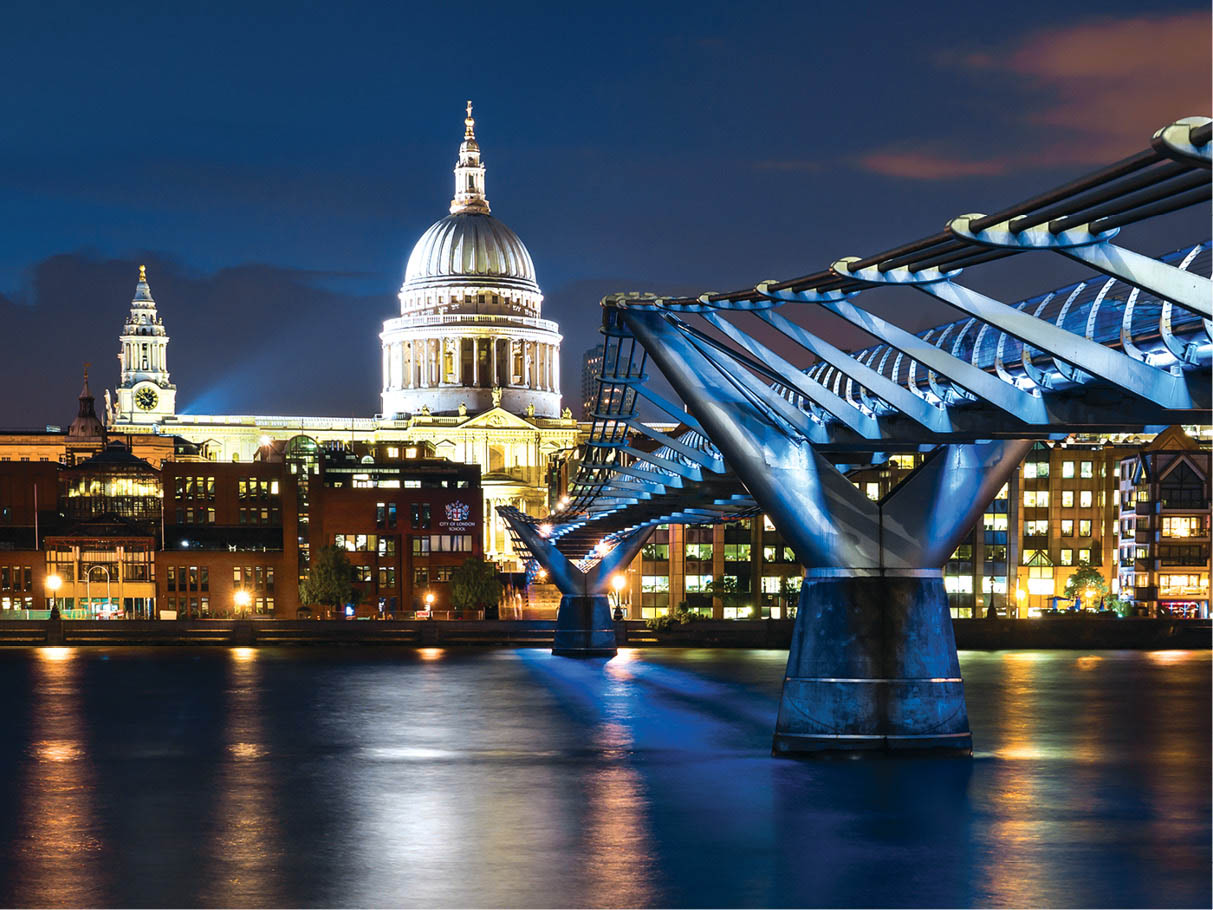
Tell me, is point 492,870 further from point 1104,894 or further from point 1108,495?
point 1108,495

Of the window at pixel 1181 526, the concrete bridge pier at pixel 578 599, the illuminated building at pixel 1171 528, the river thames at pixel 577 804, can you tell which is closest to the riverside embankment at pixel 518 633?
the concrete bridge pier at pixel 578 599

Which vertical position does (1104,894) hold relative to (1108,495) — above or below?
below

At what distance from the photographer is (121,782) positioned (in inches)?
1688

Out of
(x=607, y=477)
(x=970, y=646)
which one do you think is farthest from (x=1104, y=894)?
(x=970, y=646)

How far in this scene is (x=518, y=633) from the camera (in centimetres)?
10894

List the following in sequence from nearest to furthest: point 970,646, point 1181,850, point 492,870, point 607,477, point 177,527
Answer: point 492,870
point 1181,850
point 607,477
point 970,646
point 177,527

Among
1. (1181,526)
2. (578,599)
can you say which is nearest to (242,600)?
(578,599)

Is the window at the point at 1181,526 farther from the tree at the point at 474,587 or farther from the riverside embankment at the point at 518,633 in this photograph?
the tree at the point at 474,587

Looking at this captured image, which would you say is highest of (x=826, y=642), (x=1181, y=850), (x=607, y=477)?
(x=607, y=477)

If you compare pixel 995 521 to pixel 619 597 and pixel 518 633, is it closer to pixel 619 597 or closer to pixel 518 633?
pixel 619 597

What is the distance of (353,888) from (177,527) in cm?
10839

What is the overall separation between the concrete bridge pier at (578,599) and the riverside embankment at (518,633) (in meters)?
9.04

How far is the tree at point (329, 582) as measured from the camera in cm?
12300

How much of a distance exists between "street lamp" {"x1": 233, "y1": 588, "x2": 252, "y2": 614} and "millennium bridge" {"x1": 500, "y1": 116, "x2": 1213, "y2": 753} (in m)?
81.7
